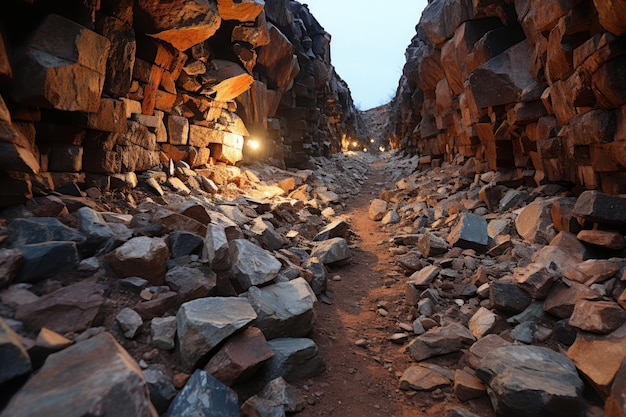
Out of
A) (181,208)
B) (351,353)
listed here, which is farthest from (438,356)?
(181,208)

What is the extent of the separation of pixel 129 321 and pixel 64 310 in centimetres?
54

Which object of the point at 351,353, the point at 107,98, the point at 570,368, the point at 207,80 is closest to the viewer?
the point at 570,368

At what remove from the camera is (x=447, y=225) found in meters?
7.76

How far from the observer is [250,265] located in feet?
14.1

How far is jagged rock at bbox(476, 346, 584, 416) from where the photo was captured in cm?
265

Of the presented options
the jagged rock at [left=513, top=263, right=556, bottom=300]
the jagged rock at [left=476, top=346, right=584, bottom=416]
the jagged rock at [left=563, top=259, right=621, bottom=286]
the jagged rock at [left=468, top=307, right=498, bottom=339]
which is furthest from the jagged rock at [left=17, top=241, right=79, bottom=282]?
the jagged rock at [left=563, top=259, right=621, bottom=286]

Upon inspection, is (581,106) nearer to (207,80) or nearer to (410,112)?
(207,80)

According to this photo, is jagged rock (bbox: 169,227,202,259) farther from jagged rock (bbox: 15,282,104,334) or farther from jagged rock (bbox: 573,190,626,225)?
jagged rock (bbox: 573,190,626,225)

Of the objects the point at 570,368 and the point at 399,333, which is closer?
the point at 570,368

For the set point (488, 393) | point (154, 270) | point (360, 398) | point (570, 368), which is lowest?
point (360, 398)

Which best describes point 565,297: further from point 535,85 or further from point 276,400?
point 535,85

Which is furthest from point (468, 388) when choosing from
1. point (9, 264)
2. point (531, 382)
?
point (9, 264)

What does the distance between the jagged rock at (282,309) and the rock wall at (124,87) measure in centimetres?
326

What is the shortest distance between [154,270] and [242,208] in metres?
4.15
